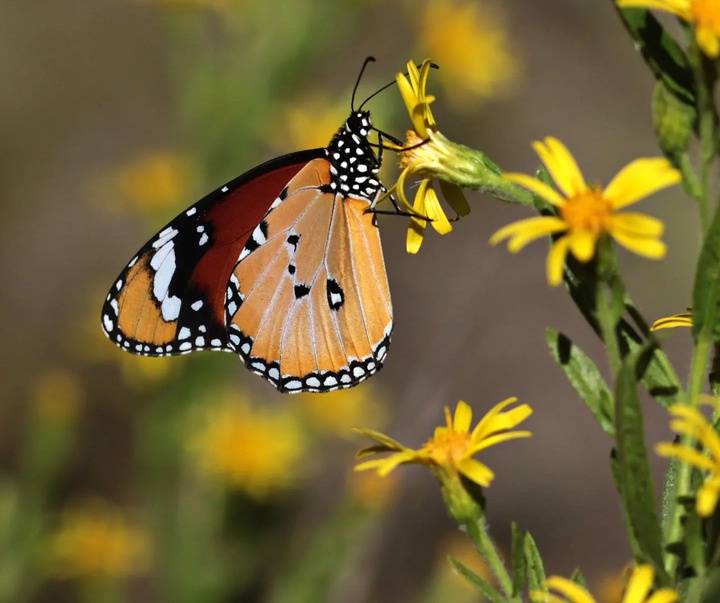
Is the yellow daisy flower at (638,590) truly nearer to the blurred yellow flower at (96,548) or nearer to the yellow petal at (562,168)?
the yellow petal at (562,168)

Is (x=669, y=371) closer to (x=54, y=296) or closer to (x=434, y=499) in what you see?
(x=434, y=499)

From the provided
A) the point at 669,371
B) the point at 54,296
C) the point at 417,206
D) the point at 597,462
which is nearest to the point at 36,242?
the point at 54,296

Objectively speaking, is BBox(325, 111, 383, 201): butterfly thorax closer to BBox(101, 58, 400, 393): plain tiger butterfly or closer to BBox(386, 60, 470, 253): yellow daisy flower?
BBox(101, 58, 400, 393): plain tiger butterfly

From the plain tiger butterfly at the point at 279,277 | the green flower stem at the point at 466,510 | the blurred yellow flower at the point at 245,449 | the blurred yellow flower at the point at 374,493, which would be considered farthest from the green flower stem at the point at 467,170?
the blurred yellow flower at the point at 245,449

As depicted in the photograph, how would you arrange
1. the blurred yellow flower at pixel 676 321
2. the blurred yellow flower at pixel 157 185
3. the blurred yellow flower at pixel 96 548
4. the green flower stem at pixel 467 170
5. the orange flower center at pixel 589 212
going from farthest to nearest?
the blurred yellow flower at pixel 157 185 < the blurred yellow flower at pixel 96 548 < the green flower stem at pixel 467 170 < the blurred yellow flower at pixel 676 321 < the orange flower center at pixel 589 212

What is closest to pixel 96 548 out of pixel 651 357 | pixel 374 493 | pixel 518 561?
pixel 374 493

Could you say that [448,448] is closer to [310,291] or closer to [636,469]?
[636,469]

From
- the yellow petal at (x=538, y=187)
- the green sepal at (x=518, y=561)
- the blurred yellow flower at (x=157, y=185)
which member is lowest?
the green sepal at (x=518, y=561)
